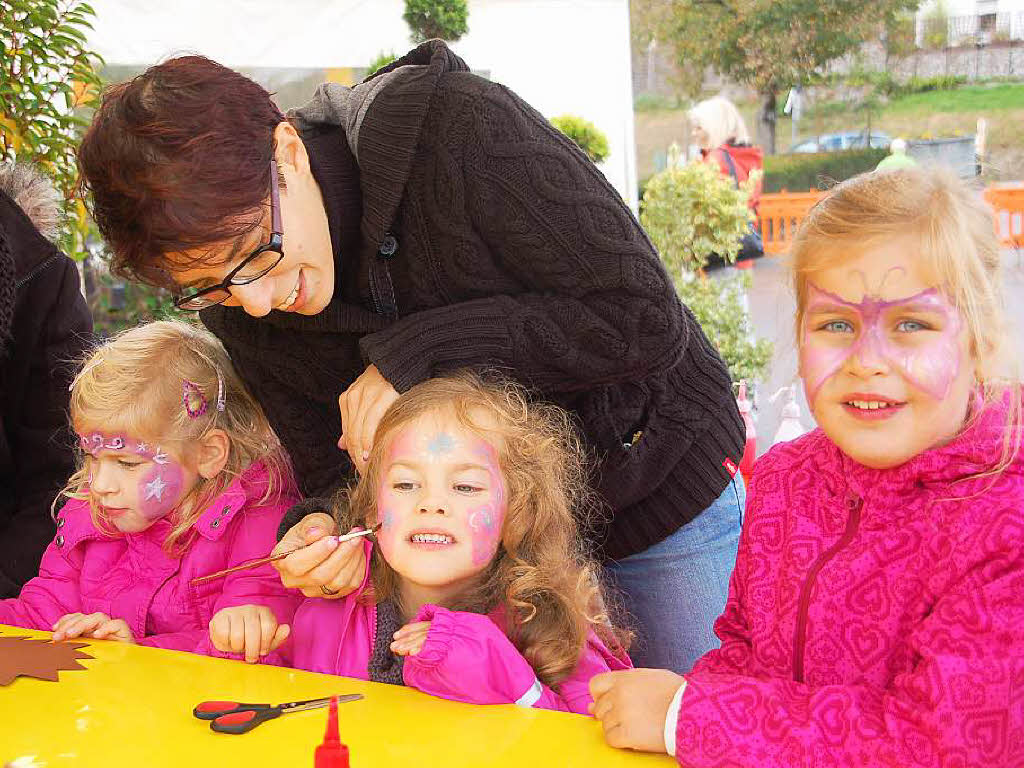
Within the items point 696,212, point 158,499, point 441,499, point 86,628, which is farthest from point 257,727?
point 696,212

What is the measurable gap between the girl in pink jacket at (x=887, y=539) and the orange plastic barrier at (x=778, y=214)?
4498 millimetres

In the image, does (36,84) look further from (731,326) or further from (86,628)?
(731,326)

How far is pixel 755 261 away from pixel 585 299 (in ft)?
15.6

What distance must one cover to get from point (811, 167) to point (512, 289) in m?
4.20

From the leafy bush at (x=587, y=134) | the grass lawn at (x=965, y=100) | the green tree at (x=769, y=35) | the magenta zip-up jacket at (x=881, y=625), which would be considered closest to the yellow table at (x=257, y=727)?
the magenta zip-up jacket at (x=881, y=625)

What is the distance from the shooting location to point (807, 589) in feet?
4.31

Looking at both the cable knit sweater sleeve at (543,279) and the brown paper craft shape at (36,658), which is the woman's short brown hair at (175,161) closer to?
the cable knit sweater sleeve at (543,279)

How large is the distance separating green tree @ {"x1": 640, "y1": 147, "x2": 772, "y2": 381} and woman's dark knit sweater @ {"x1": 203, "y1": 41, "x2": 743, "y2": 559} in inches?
160

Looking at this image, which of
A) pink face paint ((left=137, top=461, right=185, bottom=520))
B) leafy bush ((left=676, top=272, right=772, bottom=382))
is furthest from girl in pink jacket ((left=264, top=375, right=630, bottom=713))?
leafy bush ((left=676, top=272, right=772, bottom=382))

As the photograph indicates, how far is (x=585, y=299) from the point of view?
1727mm

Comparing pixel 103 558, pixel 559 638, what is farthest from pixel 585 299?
pixel 103 558

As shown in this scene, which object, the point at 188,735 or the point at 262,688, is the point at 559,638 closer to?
the point at 262,688

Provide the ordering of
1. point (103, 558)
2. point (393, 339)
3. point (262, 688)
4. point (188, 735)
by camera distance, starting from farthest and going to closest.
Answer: point (103, 558), point (393, 339), point (262, 688), point (188, 735)

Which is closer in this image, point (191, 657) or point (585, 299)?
point (191, 657)
